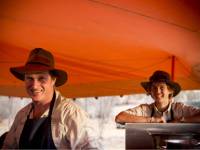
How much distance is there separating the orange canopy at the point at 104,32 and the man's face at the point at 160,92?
9 cm

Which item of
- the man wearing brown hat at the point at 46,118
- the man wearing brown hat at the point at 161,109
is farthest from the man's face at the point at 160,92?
the man wearing brown hat at the point at 46,118

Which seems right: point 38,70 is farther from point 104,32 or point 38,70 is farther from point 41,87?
point 104,32

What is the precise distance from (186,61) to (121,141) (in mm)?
398

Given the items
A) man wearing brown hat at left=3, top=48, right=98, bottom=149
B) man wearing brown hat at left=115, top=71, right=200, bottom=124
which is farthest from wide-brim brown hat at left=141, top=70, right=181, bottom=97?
man wearing brown hat at left=3, top=48, right=98, bottom=149

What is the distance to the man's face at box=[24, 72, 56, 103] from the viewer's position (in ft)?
4.20

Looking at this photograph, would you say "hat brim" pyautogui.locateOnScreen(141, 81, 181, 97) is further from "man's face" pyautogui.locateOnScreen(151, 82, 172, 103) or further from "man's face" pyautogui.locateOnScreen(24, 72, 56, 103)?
"man's face" pyautogui.locateOnScreen(24, 72, 56, 103)

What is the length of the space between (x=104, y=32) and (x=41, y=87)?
13.5 inches

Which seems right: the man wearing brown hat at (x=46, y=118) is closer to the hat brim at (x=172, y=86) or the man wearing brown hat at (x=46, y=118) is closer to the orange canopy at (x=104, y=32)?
the orange canopy at (x=104, y=32)

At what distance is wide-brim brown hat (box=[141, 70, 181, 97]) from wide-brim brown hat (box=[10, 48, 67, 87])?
313 millimetres

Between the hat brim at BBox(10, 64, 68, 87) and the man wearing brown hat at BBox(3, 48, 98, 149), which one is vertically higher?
the hat brim at BBox(10, 64, 68, 87)

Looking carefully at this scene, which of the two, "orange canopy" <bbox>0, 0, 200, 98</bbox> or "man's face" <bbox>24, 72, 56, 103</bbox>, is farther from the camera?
"orange canopy" <bbox>0, 0, 200, 98</bbox>

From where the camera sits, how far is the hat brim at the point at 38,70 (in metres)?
1.29

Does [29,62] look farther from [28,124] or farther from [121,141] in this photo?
[121,141]

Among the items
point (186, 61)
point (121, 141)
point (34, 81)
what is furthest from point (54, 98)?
point (186, 61)
